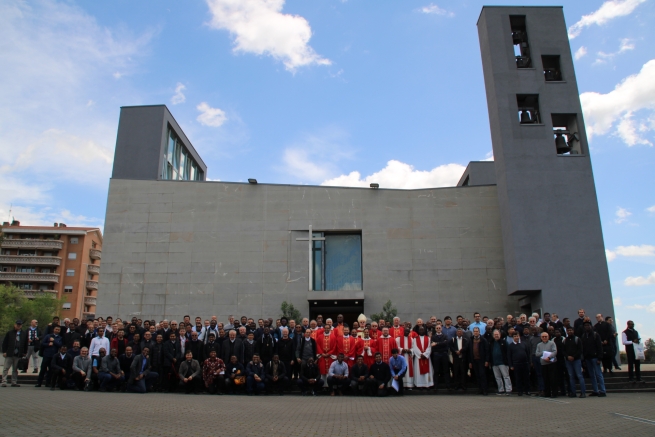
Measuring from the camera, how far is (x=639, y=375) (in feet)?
46.8

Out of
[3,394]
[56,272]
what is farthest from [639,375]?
[56,272]

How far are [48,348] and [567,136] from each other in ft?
68.3

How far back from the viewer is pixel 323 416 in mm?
9328

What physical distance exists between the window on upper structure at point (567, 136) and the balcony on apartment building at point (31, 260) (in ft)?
230

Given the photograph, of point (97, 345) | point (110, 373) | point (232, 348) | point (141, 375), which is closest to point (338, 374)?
point (232, 348)

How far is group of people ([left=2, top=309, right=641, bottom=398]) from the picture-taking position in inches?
545

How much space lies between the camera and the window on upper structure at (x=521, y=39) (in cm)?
Answer: 2345

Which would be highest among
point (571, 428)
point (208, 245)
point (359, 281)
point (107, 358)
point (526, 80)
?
point (526, 80)

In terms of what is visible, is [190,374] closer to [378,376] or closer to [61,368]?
[61,368]

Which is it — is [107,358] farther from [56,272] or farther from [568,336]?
[56,272]

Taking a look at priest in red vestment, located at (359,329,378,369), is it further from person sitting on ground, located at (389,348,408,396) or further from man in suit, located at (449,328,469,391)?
man in suit, located at (449,328,469,391)

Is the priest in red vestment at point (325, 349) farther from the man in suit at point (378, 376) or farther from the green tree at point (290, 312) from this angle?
the green tree at point (290, 312)

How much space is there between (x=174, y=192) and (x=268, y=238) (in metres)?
4.96

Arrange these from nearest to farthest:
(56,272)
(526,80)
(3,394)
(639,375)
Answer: (3,394) → (639,375) → (526,80) → (56,272)
